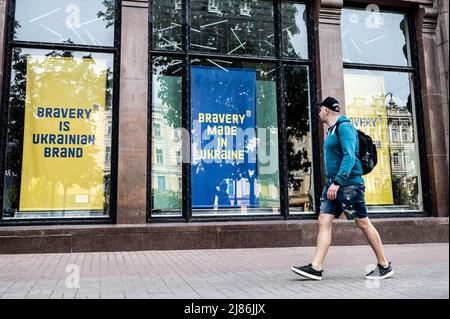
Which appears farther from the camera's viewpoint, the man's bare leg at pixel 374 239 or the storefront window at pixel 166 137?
the storefront window at pixel 166 137

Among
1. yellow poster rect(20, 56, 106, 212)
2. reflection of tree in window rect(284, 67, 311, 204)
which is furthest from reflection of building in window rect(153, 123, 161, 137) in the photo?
reflection of tree in window rect(284, 67, 311, 204)

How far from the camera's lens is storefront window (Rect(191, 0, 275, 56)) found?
31.1 ft

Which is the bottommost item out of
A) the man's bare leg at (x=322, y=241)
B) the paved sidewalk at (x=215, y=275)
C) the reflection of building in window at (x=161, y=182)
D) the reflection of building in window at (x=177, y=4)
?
the paved sidewalk at (x=215, y=275)

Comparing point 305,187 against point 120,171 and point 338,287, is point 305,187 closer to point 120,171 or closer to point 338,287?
point 120,171

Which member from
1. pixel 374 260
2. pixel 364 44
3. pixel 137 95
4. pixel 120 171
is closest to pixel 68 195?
pixel 120 171

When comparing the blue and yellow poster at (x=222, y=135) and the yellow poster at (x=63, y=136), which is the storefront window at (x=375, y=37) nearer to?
the blue and yellow poster at (x=222, y=135)

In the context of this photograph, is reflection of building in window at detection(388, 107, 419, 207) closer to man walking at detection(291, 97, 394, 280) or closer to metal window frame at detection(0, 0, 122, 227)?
man walking at detection(291, 97, 394, 280)

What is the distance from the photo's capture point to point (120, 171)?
332 inches

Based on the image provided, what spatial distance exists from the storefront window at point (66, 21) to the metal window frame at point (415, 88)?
5.23 m

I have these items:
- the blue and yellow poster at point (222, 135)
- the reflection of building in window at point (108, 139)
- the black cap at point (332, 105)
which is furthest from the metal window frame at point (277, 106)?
the black cap at point (332, 105)

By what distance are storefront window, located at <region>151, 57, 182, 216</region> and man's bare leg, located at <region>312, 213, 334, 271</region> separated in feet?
13.6

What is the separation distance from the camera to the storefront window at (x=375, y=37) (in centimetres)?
1023

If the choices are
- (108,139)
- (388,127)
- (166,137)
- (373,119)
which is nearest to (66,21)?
(108,139)
